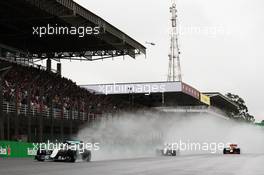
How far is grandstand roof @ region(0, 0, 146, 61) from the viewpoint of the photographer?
37406 mm

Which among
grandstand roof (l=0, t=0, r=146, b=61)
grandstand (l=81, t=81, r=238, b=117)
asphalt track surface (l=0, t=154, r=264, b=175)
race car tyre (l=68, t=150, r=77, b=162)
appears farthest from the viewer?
grandstand (l=81, t=81, r=238, b=117)

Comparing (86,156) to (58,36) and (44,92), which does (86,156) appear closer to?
(44,92)

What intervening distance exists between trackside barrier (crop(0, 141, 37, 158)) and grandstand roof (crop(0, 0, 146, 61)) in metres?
9.67

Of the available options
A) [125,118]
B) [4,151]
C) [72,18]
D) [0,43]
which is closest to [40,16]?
[72,18]

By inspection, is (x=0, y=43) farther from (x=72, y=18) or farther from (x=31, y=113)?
(x=31, y=113)

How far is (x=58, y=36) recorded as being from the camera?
46125 mm

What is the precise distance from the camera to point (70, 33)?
147 ft

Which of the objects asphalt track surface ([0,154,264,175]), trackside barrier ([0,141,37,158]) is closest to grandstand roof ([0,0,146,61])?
trackside barrier ([0,141,37,158])

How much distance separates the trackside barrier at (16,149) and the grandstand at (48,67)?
0.79m

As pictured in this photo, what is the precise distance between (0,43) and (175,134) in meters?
29.4

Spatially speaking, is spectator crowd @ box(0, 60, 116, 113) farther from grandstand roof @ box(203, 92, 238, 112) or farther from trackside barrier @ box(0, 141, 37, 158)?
grandstand roof @ box(203, 92, 238, 112)

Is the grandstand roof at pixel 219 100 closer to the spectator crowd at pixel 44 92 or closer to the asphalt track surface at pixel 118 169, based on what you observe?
the spectator crowd at pixel 44 92

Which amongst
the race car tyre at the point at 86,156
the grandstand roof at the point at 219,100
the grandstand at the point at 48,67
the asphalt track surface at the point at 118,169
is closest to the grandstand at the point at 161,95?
the grandstand roof at the point at 219,100

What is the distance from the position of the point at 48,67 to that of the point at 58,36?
804 centimetres
